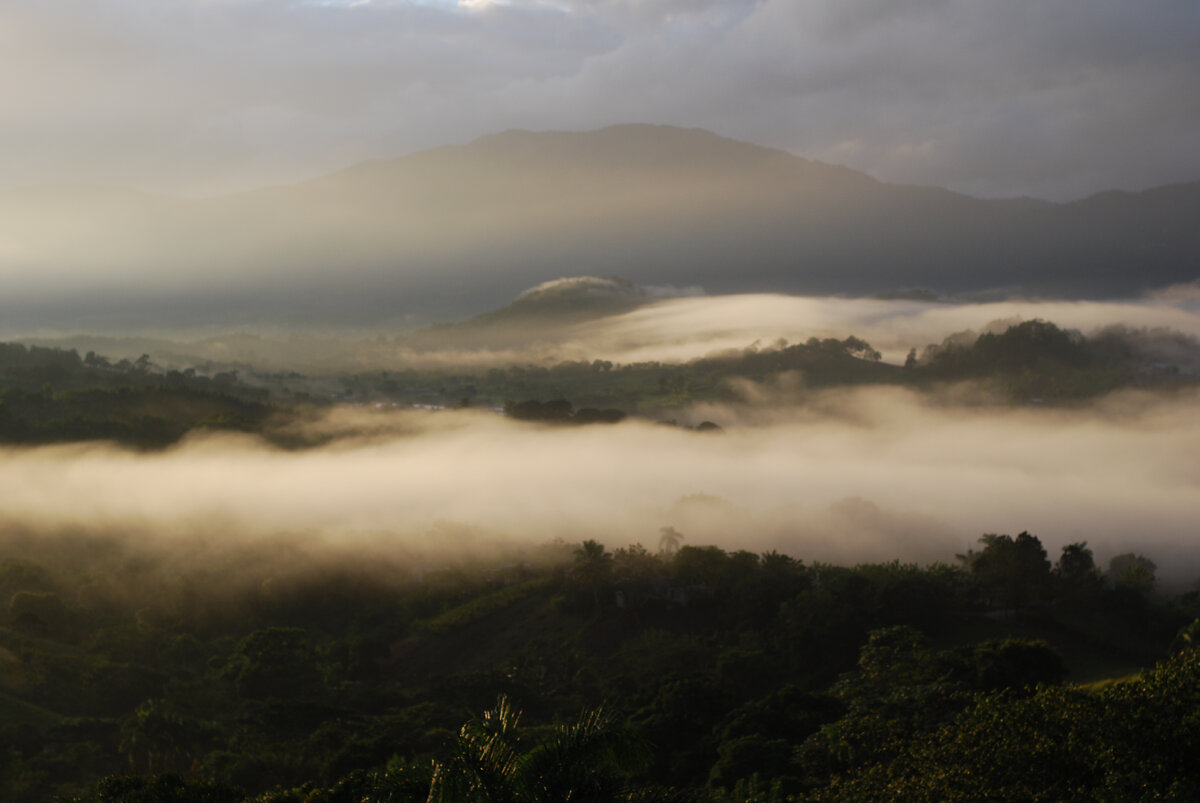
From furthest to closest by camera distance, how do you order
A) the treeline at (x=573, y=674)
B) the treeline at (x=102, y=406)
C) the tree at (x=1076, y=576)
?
1. the treeline at (x=102, y=406)
2. the tree at (x=1076, y=576)
3. the treeline at (x=573, y=674)

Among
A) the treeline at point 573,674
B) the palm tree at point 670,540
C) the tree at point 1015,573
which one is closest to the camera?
the treeline at point 573,674

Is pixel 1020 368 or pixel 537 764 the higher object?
pixel 1020 368

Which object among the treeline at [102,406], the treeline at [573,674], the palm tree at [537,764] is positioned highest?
the treeline at [102,406]

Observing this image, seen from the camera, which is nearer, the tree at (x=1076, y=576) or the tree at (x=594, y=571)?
the tree at (x=1076, y=576)

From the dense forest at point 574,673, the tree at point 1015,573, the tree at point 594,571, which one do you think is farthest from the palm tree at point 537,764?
the tree at point 1015,573

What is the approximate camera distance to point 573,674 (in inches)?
1725

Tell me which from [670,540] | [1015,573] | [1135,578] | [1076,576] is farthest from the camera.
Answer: [670,540]

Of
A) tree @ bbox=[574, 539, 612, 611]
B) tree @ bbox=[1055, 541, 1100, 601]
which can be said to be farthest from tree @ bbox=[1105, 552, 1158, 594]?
tree @ bbox=[574, 539, 612, 611]

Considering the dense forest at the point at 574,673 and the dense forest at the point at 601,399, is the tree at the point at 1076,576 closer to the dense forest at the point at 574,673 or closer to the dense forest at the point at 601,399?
the dense forest at the point at 574,673

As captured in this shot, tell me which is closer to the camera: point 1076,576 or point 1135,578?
point 1076,576

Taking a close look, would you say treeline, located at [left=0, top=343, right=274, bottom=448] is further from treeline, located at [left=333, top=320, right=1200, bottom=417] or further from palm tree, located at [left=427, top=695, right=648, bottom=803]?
palm tree, located at [left=427, top=695, right=648, bottom=803]

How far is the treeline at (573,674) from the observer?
18.1 m

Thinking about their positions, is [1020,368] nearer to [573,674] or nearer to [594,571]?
[594,571]

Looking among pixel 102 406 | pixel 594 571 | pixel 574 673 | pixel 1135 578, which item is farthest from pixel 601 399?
pixel 574 673
